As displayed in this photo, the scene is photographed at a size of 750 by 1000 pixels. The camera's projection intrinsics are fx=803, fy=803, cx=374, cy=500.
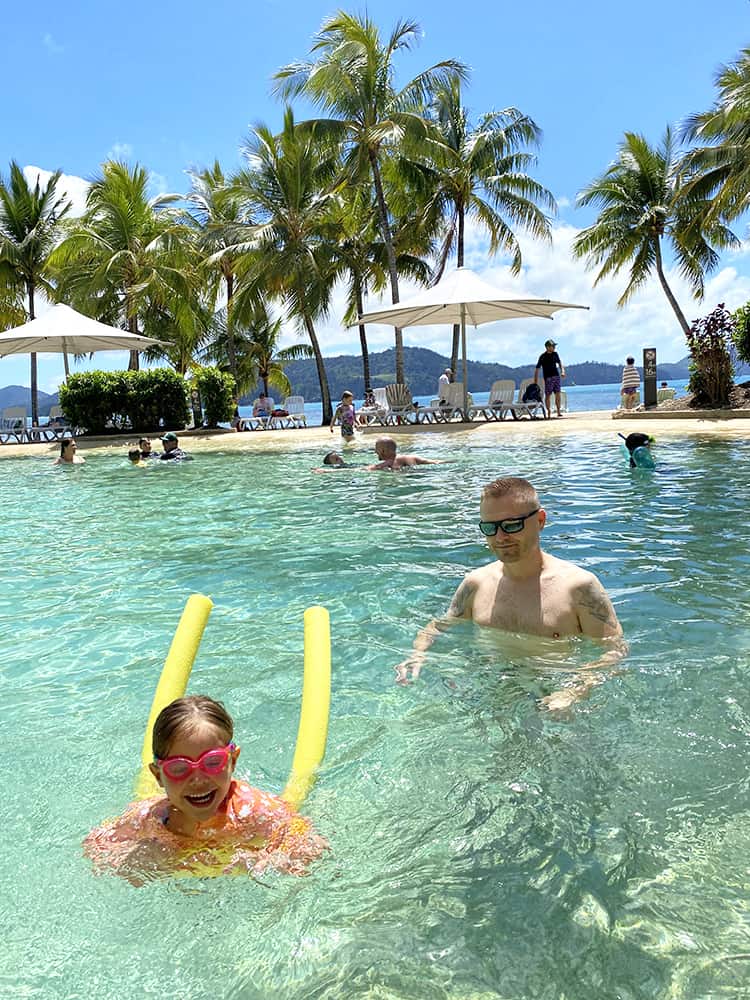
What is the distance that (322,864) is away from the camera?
255cm

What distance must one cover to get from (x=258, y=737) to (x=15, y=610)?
3107 mm

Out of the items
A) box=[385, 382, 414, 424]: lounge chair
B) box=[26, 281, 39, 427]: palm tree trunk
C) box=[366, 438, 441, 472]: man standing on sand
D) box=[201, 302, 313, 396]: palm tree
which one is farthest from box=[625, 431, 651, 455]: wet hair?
box=[201, 302, 313, 396]: palm tree

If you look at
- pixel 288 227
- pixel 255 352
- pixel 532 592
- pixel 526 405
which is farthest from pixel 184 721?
pixel 255 352

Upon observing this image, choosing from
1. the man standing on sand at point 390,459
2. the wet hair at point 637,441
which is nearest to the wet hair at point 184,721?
the wet hair at point 637,441

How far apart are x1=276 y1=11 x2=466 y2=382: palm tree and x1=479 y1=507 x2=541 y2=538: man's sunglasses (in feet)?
75.1

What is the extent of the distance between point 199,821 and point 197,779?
0.21m

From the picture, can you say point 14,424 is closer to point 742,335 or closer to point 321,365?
point 321,365

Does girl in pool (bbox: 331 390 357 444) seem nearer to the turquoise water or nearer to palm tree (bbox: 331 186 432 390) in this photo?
palm tree (bbox: 331 186 432 390)

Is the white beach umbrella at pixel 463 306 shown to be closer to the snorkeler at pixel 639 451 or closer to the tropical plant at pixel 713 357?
the tropical plant at pixel 713 357

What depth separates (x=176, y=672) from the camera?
9.89 feet

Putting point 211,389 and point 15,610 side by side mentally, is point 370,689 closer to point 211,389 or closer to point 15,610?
point 15,610

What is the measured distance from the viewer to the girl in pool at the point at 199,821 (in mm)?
2338

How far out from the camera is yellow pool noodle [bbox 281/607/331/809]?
2.89 meters

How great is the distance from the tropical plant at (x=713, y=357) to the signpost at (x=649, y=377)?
3.79 ft
